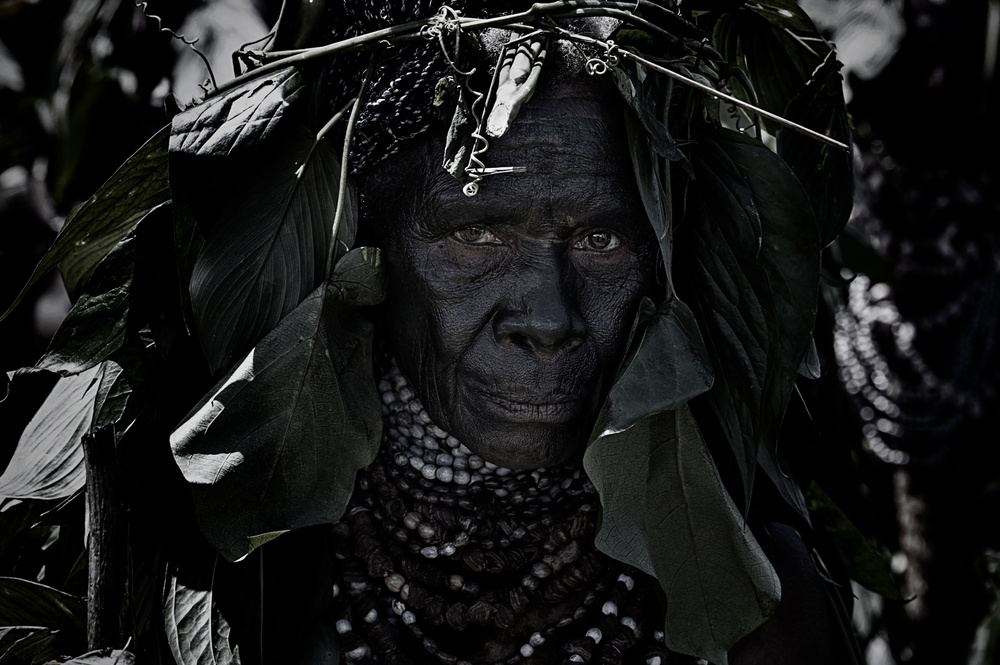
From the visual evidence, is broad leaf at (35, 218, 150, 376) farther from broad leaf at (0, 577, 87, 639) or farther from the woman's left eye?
the woman's left eye

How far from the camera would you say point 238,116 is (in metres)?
0.96

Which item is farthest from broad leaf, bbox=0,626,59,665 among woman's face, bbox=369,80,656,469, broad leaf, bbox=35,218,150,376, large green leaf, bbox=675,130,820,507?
large green leaf, bbox=675,130,820,507

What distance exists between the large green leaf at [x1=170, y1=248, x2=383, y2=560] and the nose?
15cm

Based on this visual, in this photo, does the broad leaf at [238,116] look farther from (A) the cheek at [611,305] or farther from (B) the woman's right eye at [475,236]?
(A) the cheek at [611,305]

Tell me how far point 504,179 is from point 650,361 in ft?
0.67

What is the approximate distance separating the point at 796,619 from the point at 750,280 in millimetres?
381

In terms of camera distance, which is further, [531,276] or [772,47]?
[772,47]

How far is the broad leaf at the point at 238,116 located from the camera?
0.93m

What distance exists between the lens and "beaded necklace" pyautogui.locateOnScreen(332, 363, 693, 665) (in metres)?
1.07

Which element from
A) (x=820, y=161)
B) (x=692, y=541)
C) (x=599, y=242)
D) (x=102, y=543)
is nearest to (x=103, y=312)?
(x=102, y=543)

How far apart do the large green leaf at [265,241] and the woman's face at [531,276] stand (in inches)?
3.0

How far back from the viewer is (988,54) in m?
2.35

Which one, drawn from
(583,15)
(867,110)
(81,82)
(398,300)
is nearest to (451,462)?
(398,300)

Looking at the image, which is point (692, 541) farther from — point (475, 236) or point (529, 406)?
point (475, 236)
